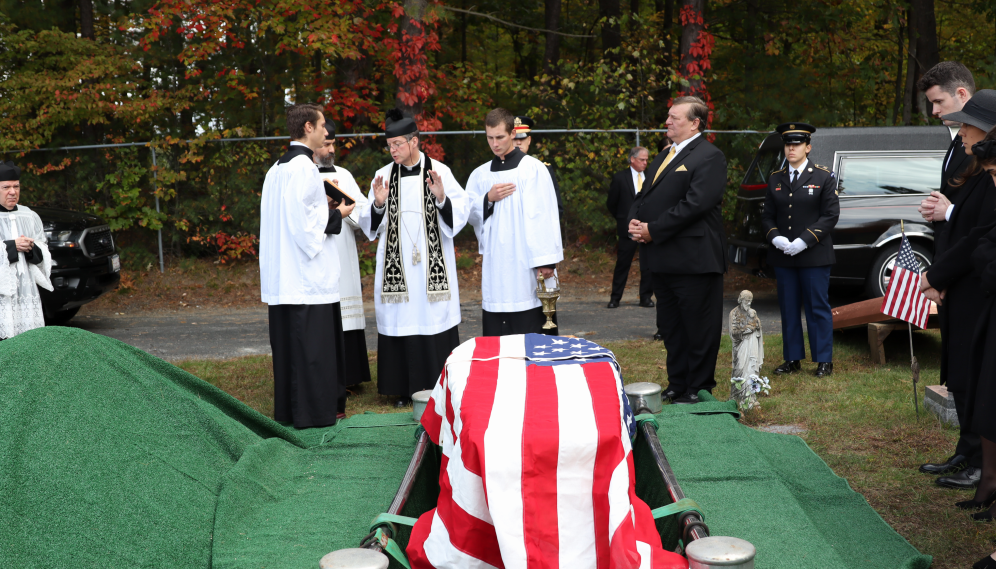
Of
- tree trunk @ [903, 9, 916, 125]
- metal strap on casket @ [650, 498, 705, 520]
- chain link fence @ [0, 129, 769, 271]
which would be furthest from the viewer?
tree trunk @ [903, 9, 916, 125]

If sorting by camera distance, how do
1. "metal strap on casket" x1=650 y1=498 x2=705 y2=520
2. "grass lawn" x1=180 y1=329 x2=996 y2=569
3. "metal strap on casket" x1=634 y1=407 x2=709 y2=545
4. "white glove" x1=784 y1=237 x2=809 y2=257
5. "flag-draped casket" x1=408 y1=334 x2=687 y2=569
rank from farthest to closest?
"white glove" x1=784 y1=237 x2=809 y2=257 < "grass lawn" x1=180 y1=329 x2=996 y2=569 < "metal strap on casket" x1=650 y1=498 x2=705 y2=520 < "metal strap on casket" x1=634 y1=407 x2=709 y2=545 < "flag-draped casket" x1=408 y1=334 x2=687 y2=569

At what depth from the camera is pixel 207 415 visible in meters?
3.79

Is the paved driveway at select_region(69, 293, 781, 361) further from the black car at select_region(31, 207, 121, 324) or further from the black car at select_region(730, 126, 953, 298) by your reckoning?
the black car at select_region(730, 126, 953, 298)

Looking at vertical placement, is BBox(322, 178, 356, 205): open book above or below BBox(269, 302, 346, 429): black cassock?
above

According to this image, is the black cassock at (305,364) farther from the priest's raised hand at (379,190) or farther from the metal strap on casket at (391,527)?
the metal strap on casket at (391,527)

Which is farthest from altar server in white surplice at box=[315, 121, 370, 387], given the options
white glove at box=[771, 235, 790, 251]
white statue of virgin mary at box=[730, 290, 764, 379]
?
white glove at box=[771, 235, 790, 251]

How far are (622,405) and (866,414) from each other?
332 centimetres

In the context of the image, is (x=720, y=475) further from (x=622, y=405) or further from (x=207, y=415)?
(x=207, y=415)

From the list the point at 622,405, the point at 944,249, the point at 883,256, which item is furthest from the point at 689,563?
the point at 883,256

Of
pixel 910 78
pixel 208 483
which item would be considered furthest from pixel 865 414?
pixel 910 78

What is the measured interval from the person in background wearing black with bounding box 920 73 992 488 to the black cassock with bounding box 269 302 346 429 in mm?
3684

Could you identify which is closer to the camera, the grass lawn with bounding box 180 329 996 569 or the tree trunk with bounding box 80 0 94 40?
the grass lawn with bounding box 180 329 996 569

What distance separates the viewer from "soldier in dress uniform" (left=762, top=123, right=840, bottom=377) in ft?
22.1

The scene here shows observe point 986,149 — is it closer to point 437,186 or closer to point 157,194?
point 437,186
